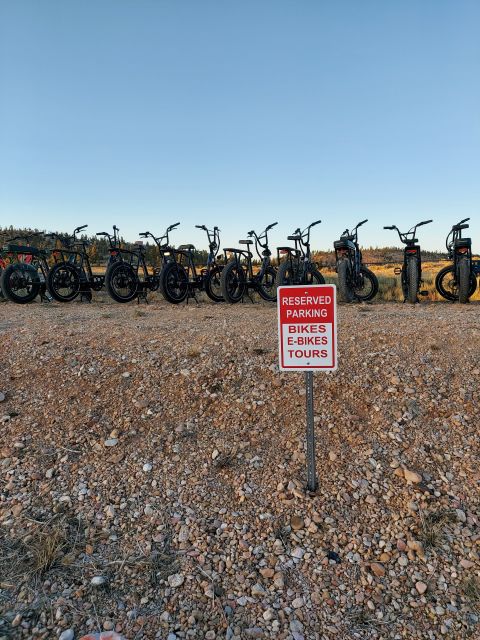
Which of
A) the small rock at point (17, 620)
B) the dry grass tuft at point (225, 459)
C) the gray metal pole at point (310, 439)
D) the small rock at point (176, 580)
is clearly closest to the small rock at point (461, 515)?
the gray metal pole at point (310, 439)

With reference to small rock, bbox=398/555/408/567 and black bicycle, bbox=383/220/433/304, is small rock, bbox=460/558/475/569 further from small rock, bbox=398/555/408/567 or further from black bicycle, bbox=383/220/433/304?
black bicycle, bbox=383/220/433/304

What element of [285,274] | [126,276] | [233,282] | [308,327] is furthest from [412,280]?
[308,327]

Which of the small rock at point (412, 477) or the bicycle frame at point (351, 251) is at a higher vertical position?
the bicycle frame at point (351, 251)

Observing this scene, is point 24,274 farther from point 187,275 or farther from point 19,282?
point 187,275

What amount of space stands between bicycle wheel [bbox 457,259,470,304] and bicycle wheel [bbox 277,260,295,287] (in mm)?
3434

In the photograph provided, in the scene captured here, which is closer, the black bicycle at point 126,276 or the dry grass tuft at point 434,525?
the dry grass tuft at point 434,525

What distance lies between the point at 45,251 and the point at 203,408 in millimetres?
7455

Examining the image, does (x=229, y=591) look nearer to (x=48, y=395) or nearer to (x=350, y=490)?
(x=350, y=490)

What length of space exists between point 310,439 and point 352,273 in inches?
270

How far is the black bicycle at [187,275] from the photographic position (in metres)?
8.91

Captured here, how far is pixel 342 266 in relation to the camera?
29.2 feet

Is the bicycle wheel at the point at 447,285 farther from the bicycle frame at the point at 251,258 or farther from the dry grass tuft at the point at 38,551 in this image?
the dry grass tuft at the point at 38,551

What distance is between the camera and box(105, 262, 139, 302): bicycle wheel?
873 centimetres

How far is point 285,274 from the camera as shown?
29.7 feet
